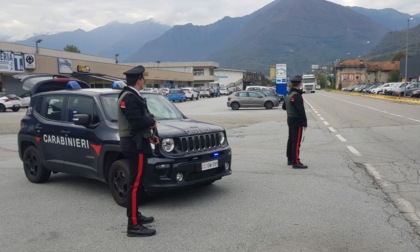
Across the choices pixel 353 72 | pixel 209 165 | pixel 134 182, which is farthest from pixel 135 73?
pixel 353 72

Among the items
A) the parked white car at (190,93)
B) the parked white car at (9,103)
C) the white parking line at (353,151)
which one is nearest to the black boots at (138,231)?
the white parking line at (353,151)

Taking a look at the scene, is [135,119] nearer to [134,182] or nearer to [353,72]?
[134,182]

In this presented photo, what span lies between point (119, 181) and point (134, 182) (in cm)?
117

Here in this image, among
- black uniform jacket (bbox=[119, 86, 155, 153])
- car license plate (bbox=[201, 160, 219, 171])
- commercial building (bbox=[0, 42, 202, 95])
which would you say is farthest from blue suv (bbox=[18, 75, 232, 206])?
commercial building (bbox=[0, 42, 202, 95])

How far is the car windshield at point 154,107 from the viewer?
6762 mm

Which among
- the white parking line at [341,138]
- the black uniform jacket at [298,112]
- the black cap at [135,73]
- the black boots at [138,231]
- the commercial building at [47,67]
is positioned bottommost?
the white parking line at [341,138]

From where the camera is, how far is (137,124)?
5004 mm

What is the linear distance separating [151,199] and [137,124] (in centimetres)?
202

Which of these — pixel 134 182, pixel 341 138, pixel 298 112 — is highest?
pixel 298 112

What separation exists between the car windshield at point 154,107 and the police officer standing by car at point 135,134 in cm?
152

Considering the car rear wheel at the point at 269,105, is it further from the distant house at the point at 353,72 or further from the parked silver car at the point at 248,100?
the distant house at the point at 353,72

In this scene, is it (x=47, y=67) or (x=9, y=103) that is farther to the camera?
(x=47, y=67)

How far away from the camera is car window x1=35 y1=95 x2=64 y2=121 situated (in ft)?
24.7

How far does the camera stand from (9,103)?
3331 centimetres
